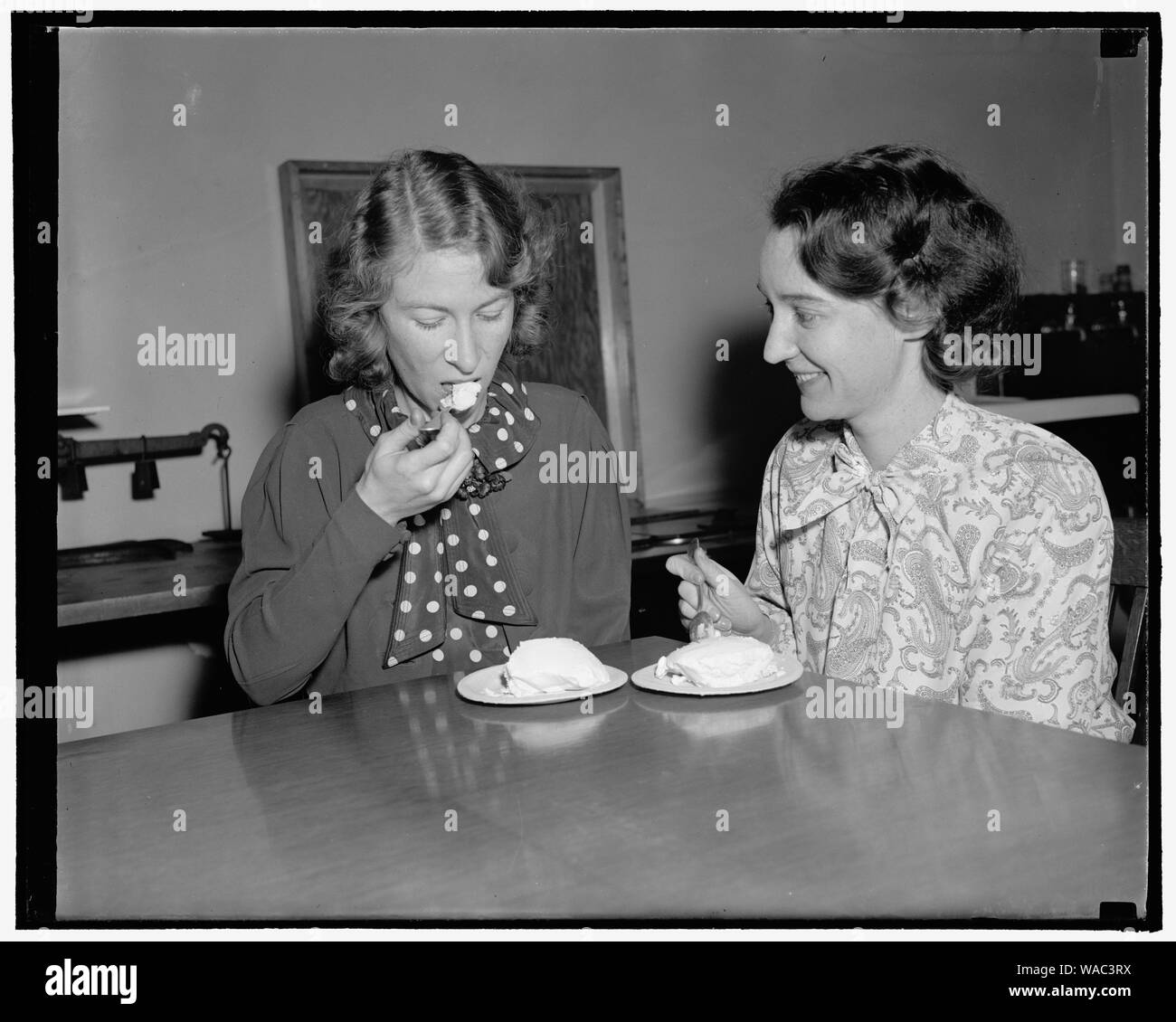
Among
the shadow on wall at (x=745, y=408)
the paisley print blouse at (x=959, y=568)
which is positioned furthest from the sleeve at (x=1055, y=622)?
the shadow on wall at (x=745, y=408)

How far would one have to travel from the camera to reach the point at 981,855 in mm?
1141

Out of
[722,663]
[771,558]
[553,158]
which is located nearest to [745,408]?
[553,158]

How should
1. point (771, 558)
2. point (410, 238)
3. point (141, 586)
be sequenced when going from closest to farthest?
point (410, 238), point (771, 558), point (141, 586)

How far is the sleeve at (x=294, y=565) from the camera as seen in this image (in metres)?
1.74

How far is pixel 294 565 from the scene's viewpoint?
1896 millimetres

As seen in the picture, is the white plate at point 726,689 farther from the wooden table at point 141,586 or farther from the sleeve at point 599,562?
the wooden table at point 141,586

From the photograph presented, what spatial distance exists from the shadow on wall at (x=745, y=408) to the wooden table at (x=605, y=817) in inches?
96.1

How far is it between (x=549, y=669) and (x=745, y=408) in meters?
2.56

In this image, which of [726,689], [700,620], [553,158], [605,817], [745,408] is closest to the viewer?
[605,817]

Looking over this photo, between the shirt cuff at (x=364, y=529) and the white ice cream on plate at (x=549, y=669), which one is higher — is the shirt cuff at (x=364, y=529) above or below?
above

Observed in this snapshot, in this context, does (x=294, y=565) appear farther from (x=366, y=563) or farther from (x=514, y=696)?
(x=514, y=696)

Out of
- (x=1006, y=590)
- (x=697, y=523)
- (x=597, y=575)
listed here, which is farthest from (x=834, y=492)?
(x=697, y=523)
